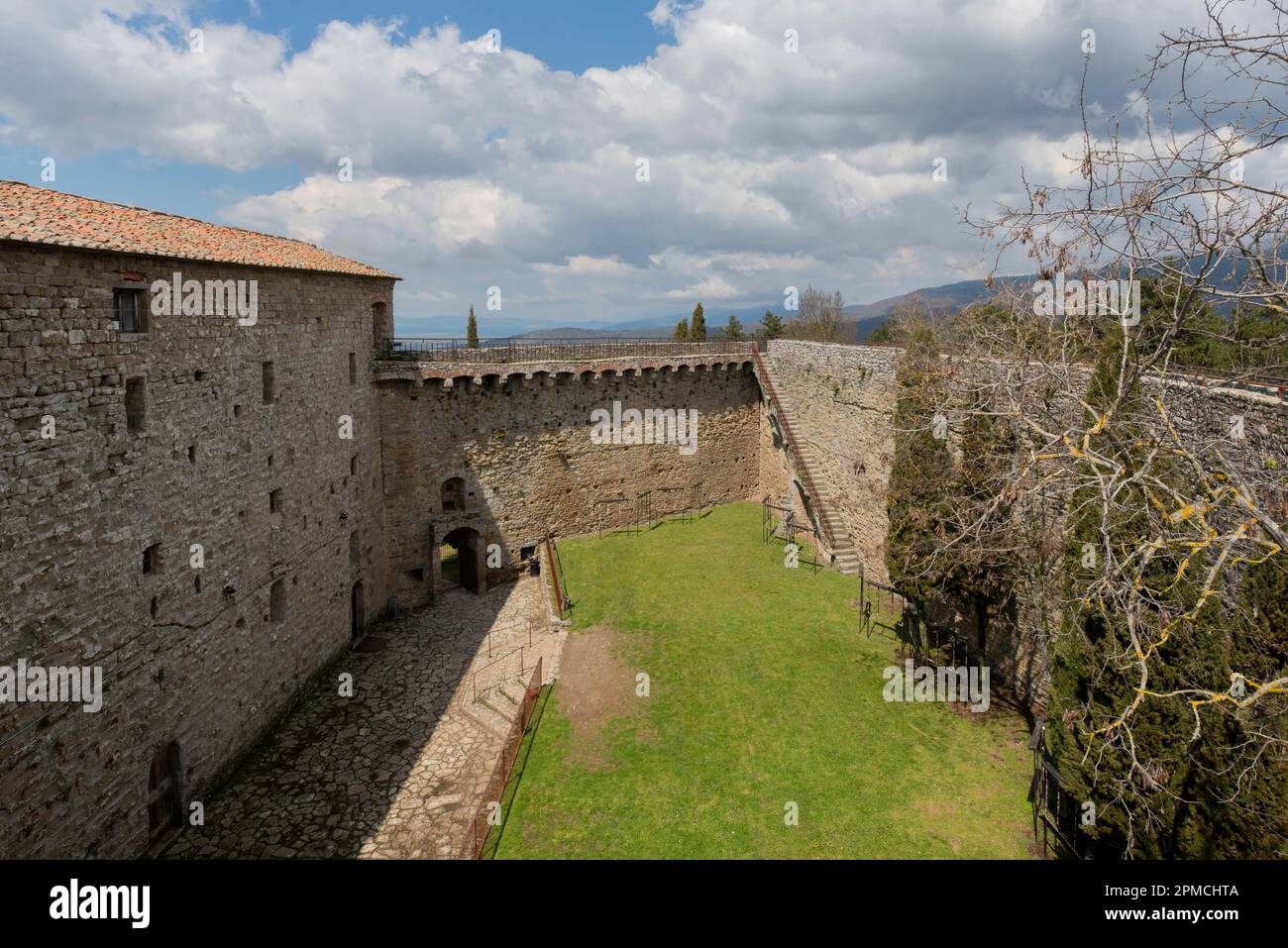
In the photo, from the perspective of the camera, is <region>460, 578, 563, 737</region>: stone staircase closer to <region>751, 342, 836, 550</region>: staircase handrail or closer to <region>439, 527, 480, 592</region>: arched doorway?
<region>439, 527, 480, 592</region>: arched doorway

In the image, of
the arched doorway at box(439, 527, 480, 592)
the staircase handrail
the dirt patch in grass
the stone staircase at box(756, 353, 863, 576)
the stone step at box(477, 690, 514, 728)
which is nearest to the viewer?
the dirt patch in grass

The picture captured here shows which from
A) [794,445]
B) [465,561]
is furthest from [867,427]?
[465,561]

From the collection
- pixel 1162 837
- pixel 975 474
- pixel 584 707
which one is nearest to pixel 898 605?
pixel 975 474

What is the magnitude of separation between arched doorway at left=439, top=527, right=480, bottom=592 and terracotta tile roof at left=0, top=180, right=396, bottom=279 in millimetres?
9563

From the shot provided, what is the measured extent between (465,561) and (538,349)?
7676mm

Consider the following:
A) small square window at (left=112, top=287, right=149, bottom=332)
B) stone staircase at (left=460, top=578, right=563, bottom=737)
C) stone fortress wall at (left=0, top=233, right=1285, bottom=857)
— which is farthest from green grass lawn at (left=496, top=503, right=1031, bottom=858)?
→ small square window at (left=112, top=287, right=149, bottom=332)

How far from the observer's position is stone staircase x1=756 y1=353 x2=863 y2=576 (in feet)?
75.5

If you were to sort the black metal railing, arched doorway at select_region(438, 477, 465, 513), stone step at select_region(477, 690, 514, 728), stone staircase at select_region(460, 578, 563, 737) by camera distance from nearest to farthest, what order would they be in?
1. stone step at select_region(477, 690, 514, 728)
2. stone staircase at select_region(460, 578, 563, 737)
3. the black metal railing
4. arched doorway at select_region(438, 477, 465, 513)

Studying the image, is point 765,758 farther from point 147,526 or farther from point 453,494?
point 453,494

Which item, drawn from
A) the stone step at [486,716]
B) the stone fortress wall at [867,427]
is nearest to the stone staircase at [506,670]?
the stone step at [486,716]

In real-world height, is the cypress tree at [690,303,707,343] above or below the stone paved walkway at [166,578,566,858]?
above

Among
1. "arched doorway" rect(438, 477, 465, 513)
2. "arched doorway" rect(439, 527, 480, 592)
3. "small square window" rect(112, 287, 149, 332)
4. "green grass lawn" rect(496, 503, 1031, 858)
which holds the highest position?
"small square window" rect(112, 287, 149, 332)

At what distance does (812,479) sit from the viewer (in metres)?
24.9

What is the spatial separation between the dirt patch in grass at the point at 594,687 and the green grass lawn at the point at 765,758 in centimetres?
13
